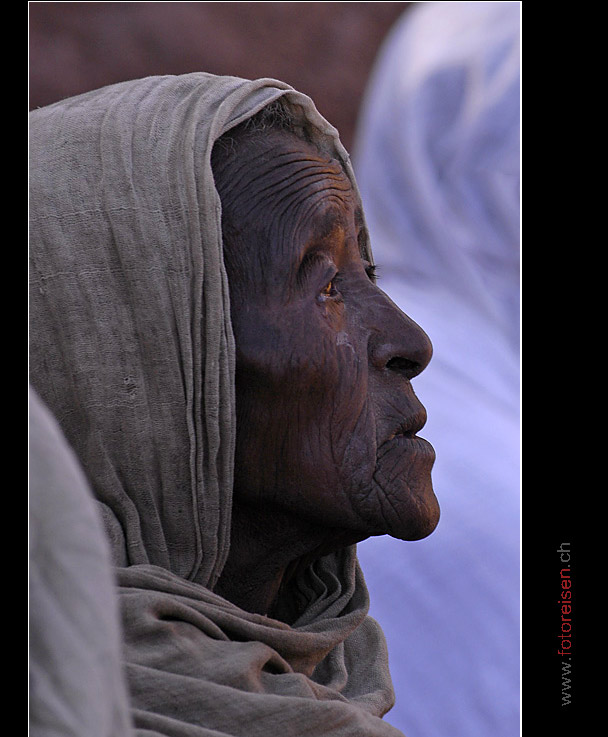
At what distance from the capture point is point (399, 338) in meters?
1.61

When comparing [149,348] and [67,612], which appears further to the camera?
[149,348]

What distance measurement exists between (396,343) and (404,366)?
0.14 ft

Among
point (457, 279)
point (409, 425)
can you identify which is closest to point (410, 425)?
point (409, 425)

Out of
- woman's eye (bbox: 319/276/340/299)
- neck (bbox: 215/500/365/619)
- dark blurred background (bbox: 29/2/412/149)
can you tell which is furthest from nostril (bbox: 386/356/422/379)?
dark blurred background (bbox: 29/2/412/149)

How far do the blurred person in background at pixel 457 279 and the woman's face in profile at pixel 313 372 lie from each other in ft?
5.33

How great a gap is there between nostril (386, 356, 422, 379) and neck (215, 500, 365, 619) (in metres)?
0.23

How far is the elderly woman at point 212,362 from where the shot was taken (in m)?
1.50

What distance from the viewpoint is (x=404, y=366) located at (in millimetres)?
1633

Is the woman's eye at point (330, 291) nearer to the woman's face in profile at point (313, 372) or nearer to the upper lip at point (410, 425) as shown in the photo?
the woman's face in profile at point (313, 372)

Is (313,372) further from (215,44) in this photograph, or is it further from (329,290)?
(215,44)

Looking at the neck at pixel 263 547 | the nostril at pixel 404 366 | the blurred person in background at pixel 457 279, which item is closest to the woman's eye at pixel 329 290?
the nostril at pixel 404 366

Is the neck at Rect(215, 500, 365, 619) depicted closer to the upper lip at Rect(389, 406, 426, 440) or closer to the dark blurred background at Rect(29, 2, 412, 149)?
the upper lip at Rect(389, 406, 426, 440)

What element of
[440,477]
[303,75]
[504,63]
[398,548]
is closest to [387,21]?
[303,75]
